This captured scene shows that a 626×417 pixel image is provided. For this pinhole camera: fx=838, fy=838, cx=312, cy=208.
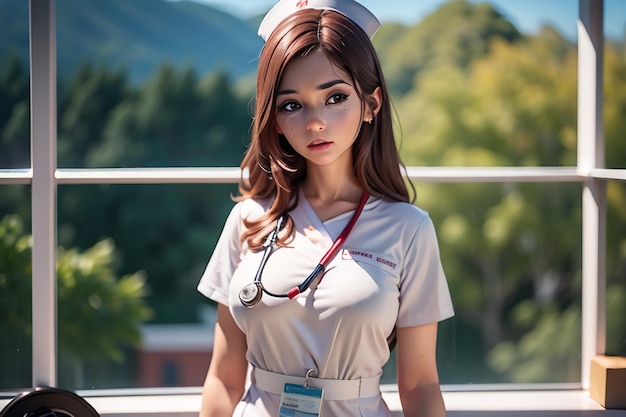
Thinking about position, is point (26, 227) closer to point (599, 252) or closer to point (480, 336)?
point (599, 252)

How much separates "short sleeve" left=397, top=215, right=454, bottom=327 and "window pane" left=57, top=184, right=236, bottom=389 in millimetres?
9887

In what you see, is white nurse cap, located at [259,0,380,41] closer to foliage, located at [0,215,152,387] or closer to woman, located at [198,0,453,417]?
woman, located at [198,0,453,417]

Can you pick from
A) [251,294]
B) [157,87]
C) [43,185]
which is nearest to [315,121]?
[251,294]

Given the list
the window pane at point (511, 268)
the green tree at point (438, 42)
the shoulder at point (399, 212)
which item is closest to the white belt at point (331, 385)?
the shoulder at point (399, 212)

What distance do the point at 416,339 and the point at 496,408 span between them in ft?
2.24

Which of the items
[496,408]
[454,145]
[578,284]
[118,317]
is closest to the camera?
[496,408]

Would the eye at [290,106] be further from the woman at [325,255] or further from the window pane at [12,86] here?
the window pane at [12,86]

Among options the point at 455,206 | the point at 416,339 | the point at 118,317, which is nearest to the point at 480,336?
the point at 455,206

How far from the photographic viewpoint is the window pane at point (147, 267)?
11625 millimetres

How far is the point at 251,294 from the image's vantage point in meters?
1.79

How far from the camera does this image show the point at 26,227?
106 inches

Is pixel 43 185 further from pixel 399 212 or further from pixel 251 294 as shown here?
pixel 399 212

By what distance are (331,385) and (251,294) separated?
10.5 inches

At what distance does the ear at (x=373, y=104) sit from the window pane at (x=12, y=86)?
1173 mm
